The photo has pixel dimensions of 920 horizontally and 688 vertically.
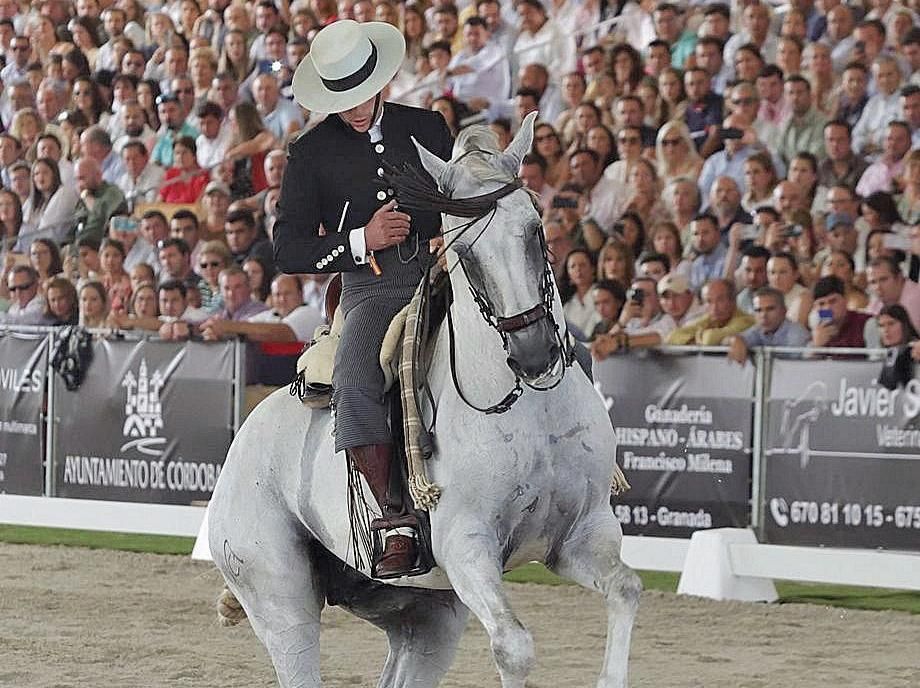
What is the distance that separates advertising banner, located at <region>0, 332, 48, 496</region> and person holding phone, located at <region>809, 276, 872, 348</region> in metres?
6.10

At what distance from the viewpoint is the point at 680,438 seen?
10.8 metres

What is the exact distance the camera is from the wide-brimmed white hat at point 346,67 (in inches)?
234

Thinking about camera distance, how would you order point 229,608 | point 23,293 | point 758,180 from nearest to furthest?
point 229,608 < point 758,180 < point 23,293

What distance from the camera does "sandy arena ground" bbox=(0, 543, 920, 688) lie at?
26.5 feet

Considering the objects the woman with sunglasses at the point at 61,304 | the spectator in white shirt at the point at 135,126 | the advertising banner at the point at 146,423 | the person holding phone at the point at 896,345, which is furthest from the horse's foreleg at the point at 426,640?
the spectator in white shirt at the point at 135,126

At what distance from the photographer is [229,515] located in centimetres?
630

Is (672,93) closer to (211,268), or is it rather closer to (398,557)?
(211,268)

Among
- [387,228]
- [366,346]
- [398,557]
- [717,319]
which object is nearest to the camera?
[398,557]

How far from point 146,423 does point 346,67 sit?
737cm

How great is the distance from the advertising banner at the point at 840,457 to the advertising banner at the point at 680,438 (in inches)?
8.1

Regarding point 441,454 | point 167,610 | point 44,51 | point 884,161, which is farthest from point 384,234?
point 44,51

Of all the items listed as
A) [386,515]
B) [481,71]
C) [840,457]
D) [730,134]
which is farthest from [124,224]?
[386,515]

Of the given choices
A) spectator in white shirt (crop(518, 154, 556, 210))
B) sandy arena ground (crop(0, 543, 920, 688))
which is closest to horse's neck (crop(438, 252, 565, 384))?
sandy arena ground (crop(0, 543, 920, 688))

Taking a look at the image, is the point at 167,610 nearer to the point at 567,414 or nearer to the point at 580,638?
the point at 580,638
